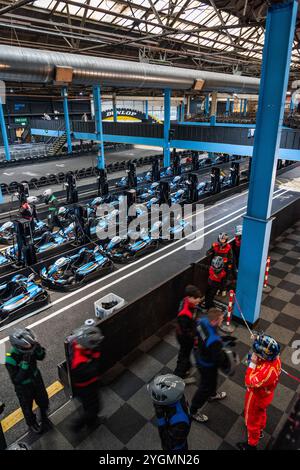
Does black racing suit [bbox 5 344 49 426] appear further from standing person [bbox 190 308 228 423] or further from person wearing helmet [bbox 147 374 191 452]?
standing person [bbox 190 308 228 423]

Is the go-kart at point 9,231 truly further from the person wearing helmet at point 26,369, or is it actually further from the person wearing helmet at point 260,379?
the person wearing helmet at point 260,379

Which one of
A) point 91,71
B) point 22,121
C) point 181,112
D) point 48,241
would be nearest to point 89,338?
point 48,241

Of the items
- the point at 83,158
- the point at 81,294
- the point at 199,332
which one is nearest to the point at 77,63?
the point at 81,294

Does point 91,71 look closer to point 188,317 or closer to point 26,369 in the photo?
point 188,317

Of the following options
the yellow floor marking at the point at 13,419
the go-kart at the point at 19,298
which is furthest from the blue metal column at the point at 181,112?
the yellow floor marking at the point at 13,419

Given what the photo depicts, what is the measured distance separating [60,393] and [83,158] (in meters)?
26.6

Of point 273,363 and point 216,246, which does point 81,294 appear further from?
point 273,363

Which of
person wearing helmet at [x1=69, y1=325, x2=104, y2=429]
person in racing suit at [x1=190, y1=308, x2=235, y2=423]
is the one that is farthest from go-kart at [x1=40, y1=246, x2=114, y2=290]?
person in racing suit at [x1=190, y1=308, x2=235, y2=423]

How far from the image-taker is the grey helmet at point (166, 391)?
295cm

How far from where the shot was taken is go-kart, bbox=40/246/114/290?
8.19 m

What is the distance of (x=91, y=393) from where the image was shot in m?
4.02

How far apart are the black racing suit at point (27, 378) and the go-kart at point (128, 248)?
580 centimetres

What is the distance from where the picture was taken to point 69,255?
922 cm

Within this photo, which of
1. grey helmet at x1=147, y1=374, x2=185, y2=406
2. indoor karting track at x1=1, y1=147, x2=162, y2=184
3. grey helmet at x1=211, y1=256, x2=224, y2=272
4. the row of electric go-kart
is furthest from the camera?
indoor karting track at x1=1, y1=147, x2=162, y2=184
